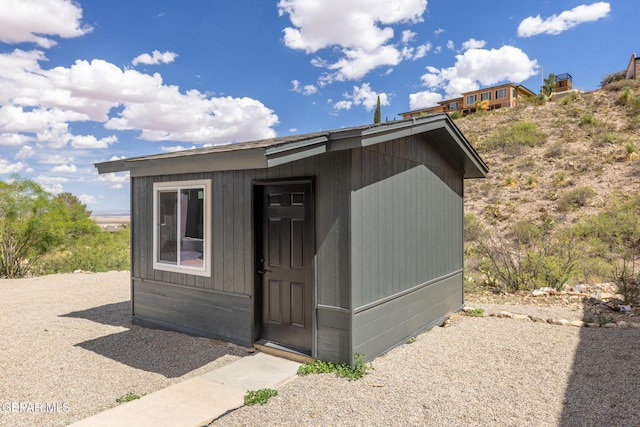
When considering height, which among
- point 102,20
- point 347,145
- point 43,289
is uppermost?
point 102,20

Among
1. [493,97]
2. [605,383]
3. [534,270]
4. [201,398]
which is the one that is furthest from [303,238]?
[493,97]

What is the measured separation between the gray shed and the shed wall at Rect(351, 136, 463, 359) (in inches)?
0.8

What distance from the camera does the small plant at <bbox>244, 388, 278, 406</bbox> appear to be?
10.4 feet

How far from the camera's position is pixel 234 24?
1017cm

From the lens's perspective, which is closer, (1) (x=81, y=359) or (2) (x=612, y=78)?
(1) (x=81, y=359)

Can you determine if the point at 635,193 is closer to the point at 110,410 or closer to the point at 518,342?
the point at 518,342

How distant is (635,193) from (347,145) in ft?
54.3

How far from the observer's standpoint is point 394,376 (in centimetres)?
377

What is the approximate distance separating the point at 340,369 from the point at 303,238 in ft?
4.63

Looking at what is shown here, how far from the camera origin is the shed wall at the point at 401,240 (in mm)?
4008

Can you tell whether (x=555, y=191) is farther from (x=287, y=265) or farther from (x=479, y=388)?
(x=287, y=265)

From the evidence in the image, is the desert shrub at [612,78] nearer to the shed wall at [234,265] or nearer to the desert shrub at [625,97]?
the desert shrub at [625,97]

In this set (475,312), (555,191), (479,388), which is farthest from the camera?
(555,191)

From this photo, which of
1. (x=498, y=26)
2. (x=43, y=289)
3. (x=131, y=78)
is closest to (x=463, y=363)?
(x=43, y=289)
